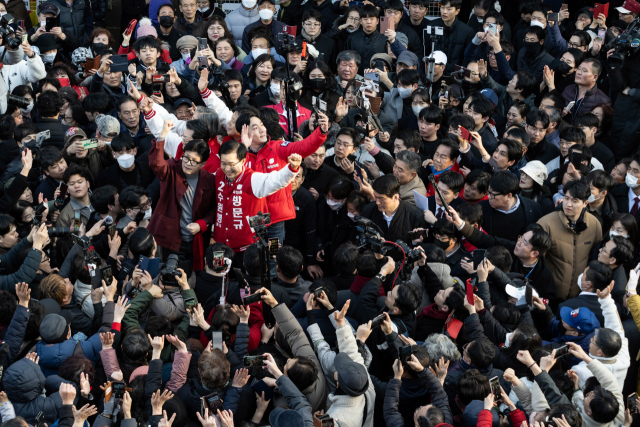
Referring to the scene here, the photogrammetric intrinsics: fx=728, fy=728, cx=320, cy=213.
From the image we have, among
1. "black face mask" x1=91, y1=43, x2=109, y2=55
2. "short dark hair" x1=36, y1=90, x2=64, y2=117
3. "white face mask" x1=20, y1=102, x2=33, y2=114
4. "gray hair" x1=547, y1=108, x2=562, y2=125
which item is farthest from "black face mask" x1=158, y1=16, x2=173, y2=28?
"gray hair" x1=547, y1=108, x2=562, y2=125

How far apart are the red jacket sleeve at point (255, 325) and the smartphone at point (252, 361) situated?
0.54m

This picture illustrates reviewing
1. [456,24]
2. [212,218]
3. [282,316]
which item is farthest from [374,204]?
[456,24]

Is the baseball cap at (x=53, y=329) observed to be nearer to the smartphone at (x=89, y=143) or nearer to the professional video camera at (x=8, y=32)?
the smartphone at (x=89, y=143)

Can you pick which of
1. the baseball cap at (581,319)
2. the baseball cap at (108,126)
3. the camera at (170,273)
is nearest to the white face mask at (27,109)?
the baseball cap at (108,126)

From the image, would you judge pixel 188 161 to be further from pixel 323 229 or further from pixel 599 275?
pixel 599 275

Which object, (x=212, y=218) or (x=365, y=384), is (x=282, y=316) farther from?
(x=212, y=218)

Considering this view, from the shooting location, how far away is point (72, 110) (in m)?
6.92

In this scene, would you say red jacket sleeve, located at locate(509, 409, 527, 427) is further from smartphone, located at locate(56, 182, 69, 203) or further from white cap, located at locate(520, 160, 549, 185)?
smartphone, located at locate(56, 182, 69, 203)

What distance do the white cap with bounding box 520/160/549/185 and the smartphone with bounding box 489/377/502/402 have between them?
2.57 m

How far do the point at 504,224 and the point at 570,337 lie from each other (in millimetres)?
1238

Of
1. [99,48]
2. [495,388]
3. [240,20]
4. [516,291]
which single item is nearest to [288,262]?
[516,291]

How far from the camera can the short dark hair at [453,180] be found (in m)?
5.62

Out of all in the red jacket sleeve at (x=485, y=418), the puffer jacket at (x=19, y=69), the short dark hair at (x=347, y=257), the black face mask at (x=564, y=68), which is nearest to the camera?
the red jacket sleeve at (x=485, y=418)

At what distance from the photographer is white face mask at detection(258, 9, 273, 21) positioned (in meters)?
8.66
